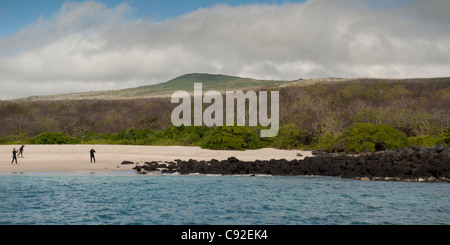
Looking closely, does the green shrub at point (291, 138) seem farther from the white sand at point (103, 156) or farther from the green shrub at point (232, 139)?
the white sand at point (103, 156)

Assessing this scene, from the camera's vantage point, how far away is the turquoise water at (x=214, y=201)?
42.9 ft

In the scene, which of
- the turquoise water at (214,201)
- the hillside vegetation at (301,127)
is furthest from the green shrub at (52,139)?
the turquoise water at (214,201)

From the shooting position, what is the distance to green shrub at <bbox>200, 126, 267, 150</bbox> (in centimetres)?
3369

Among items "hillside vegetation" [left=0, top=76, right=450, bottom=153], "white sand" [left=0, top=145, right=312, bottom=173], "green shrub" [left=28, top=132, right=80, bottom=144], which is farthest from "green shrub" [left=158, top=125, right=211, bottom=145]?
"green shrub" [left=28, top=132, right=80, bottom=144]

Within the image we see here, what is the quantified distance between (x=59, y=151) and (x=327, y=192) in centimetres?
2019

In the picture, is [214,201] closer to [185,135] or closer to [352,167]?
[352,167]

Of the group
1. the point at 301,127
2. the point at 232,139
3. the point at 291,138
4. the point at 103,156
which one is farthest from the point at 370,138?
the point at 103,156

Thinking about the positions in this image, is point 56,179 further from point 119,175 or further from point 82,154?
point 82,154

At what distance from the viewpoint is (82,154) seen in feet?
97.2

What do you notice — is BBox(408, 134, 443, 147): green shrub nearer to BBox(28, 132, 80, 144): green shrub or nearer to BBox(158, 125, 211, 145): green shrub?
BBox(158, 125, 211, 145): green shrub

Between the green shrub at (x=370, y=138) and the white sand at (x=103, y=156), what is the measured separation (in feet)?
9.54

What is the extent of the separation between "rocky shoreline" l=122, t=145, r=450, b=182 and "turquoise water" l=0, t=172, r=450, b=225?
1347 mm

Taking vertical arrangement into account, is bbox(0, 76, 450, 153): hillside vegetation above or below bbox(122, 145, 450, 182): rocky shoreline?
above
